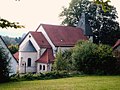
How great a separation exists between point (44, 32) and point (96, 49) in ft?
49.0

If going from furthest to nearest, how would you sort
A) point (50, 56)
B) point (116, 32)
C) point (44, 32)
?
point (116, 32) < point (44, 32) < point (50, 56)

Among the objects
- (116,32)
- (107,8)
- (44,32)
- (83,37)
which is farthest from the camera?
(116,32)

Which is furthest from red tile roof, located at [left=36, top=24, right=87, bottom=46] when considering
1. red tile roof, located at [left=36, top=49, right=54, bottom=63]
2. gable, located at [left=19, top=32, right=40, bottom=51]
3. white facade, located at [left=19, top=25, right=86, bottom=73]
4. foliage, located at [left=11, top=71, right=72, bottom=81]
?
foliage, located at [left=11, top=71, right=72, bottom=81]

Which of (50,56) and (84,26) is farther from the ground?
(84,26)

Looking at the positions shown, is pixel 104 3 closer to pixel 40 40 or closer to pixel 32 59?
pixel 32 59

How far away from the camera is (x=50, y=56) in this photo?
5022 cm

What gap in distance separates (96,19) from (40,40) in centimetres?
1836

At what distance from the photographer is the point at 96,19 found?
65.4 m

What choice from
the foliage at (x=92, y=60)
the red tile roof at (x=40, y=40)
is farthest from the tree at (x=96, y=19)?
the foliage at (x=92, y=60)

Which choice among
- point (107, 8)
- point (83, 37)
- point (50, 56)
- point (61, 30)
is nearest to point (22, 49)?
point (50, 56)

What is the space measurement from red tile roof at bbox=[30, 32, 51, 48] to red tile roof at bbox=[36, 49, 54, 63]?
129cm

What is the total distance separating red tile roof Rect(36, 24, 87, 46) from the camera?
53000 millimetres

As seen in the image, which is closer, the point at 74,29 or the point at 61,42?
the point at 61,42

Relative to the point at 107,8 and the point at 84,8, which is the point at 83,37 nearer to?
the point at 84,8
